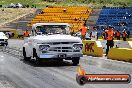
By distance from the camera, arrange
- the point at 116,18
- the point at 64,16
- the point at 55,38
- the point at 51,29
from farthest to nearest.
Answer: the point at 64,16 → the point at 116,18 → the point at 51,29 → the point at 55,38

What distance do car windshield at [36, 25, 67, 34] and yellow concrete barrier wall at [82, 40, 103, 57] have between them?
772 cm

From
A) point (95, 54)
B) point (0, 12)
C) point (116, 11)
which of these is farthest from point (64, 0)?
point (95, 54)

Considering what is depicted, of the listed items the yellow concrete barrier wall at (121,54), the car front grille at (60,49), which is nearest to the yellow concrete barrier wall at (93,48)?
the yellow concrete barrier wall at (121,54)

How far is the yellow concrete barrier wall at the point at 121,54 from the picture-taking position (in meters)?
21.9

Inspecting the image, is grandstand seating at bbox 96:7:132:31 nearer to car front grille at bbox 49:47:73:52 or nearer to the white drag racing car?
the white drag racing car

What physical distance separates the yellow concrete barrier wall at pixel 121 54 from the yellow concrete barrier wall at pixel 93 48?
2.38m

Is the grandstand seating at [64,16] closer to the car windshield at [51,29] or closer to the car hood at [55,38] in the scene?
the car windshield at [51,29]

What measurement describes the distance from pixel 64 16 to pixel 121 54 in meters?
56.8

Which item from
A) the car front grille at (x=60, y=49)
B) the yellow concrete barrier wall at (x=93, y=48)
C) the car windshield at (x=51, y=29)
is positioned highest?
the car windshield at (x=51, y=29)

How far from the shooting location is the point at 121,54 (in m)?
22.6

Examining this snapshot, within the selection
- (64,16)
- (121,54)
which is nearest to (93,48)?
(121,54)

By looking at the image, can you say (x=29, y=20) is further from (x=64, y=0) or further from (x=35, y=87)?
(x=35, y=87)

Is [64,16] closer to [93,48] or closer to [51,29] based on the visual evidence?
[93,48]

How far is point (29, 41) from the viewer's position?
19.7 metres
